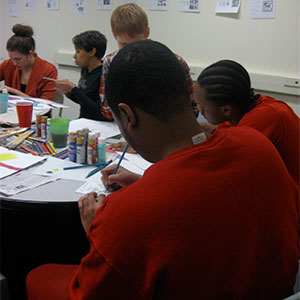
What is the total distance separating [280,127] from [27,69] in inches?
95.5

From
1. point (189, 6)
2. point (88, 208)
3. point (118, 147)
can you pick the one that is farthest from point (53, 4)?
point (88, 208)

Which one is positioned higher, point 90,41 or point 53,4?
point 53,4

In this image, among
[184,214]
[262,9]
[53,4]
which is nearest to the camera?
[184,214]

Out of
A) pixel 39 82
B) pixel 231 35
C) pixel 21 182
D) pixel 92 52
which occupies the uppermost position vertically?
pixel 231 35

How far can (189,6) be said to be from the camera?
2.98m

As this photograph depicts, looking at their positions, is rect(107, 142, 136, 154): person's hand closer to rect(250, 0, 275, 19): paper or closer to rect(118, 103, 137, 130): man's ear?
rect(118, 103, 137, 130): man's ear

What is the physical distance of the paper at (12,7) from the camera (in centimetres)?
439

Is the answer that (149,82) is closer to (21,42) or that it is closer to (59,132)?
(59,132)

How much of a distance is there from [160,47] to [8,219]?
1.10 metres

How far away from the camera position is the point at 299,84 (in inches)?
101

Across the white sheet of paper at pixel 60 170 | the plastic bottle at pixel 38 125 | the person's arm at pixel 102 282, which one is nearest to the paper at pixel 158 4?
the plastic bottle at pixel 38 125

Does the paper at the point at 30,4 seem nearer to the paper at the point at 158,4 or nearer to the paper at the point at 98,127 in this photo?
the paper at the point at 158,4

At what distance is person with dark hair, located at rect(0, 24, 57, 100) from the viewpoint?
2801 mm

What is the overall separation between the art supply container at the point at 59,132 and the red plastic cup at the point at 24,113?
0.31 metres
